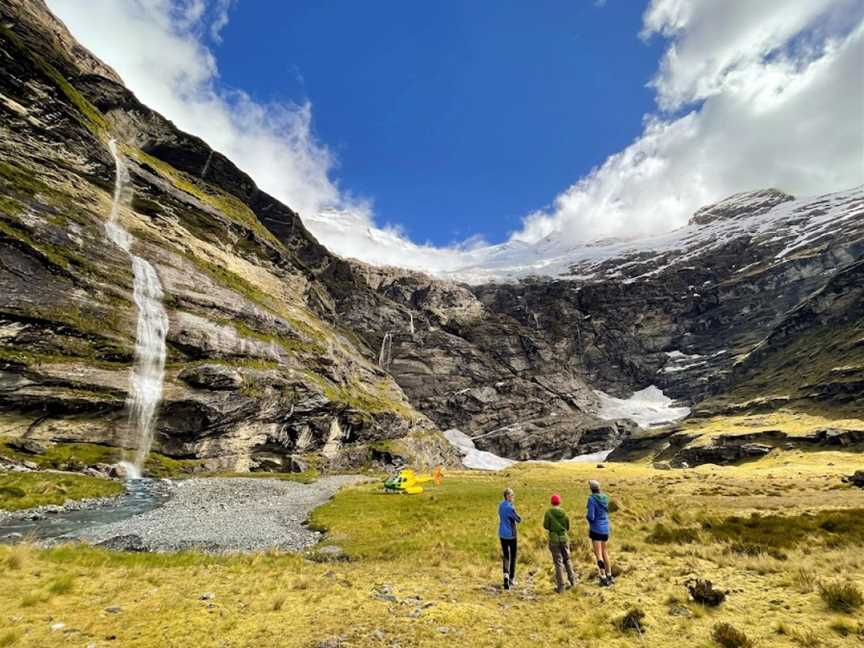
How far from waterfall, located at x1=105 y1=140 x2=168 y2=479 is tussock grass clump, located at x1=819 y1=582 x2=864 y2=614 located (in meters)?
70.9

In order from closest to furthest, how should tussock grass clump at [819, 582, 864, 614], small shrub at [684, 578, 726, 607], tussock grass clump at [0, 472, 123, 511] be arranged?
tussock grass clump at [819, 582, 864, 614], small shrub at [684, 578, 726, 607], tussock grass clump at [0, 472, 123, 511]

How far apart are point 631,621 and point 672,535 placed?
43.5 ft

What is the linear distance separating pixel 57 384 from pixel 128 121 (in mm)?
123294

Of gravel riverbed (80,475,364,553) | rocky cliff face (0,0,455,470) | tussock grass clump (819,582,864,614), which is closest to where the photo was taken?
tussock grass clump (819,582,864,614)

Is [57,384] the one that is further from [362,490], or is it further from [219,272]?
[219,272]

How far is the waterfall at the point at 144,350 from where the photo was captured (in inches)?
2709

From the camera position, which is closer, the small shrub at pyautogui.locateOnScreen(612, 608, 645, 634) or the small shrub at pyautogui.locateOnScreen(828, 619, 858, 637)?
the small shrub at pyautogui.locateOnScreen(828, 619, 858, 637)

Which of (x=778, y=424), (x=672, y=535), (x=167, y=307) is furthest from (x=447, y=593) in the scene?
(x=778, y=424)

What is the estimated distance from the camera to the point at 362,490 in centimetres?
5325

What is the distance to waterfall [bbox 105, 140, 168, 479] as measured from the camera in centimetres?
6881

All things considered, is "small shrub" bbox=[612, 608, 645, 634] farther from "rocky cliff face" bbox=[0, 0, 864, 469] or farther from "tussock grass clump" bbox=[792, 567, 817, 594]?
"rocky cliff face" bbox=[0, 0, 864, 469]

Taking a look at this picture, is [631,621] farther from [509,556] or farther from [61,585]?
[61,585]

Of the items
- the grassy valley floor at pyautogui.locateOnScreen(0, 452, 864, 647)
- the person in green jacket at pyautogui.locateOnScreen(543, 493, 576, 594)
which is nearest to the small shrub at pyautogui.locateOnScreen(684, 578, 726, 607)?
the grassy valley floor at pyautogui.locateOnScreen(0, 452, 864, 647)

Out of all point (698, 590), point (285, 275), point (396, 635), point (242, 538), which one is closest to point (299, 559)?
point (242, 538)
